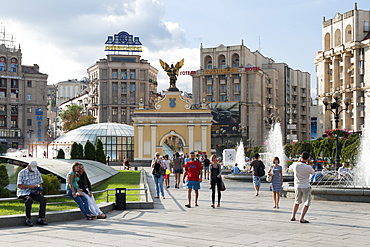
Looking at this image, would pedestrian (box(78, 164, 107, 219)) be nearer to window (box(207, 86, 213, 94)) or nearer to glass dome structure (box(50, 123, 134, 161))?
glass dome structure (box(50, 123, 134, 161))

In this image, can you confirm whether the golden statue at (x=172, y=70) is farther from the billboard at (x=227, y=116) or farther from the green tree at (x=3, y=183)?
the green tree at (x=3, y=183)

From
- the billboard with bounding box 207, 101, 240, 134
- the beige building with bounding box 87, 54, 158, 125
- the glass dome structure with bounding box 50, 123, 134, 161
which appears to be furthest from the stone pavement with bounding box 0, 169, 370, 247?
the beige building with bounding box 87, 54, 158, 125

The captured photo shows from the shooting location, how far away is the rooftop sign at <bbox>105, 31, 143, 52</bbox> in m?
107

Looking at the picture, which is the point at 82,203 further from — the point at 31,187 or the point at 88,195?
the point at 31,187

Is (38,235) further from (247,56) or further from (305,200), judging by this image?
(247,56)

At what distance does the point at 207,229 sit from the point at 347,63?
6827 centimetres

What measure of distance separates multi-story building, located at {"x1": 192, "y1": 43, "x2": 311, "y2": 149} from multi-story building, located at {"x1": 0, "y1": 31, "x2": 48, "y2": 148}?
28.4 meters

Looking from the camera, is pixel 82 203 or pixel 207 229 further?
pixel 82 203

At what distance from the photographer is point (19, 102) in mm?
94312

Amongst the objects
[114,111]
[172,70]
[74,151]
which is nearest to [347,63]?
[172,70]

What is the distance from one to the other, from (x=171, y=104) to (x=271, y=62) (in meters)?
55.9

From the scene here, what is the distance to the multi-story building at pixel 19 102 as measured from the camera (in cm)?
9225

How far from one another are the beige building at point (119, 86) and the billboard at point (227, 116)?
19171 millimetres

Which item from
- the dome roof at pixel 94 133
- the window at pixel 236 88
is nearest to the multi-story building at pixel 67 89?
the window at pixel 236 88
